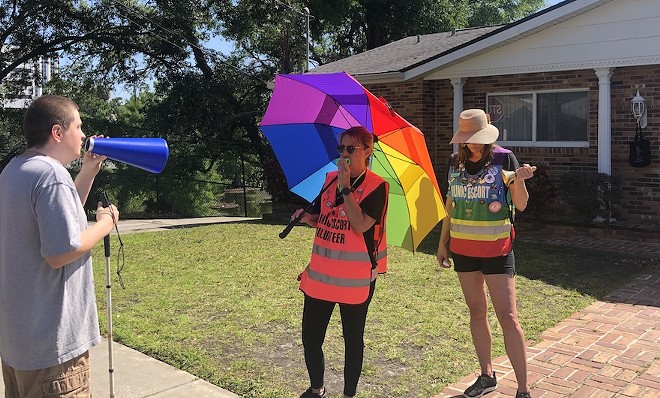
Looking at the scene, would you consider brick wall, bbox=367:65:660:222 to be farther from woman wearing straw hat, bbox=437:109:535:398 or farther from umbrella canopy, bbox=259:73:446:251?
umbrella canopy, bbox=259:73:446:251

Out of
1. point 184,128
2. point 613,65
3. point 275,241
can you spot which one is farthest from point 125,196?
point 613,65

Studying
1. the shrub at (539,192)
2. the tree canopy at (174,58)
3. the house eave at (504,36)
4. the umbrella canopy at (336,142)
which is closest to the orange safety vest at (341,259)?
the umbrella canopy at (336,142)

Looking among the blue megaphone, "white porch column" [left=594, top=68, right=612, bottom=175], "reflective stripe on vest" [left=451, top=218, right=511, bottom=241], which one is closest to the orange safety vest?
"reflective stripe on vest" [left=451, top=218, right=511, bottom=241]

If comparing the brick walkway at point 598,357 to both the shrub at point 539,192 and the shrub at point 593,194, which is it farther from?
the shrub at point 539,192

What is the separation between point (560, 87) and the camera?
1133 centimetres

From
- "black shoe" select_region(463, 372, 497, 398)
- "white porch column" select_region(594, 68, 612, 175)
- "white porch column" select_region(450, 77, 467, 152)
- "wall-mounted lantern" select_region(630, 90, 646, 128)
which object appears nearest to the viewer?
"black shoe" select_region(463, 372, 497, 398)

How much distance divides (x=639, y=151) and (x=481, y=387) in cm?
793

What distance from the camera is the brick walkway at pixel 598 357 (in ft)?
13.4

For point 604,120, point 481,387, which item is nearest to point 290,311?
point 481,387

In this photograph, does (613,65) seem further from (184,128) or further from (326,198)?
(184,128)

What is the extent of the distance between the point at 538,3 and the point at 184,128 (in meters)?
26.3

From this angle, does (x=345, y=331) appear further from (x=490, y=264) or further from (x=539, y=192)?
(x=539, y=192)

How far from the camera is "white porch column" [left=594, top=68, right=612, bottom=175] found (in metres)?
10.5

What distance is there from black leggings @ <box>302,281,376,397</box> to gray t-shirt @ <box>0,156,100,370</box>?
1.41 m
